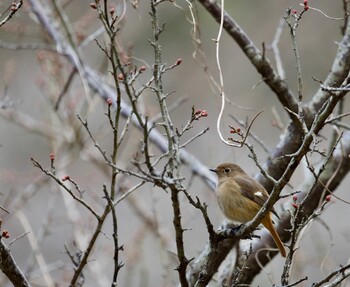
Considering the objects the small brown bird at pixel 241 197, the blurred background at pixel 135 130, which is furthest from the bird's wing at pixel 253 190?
the blurred background at pixel 135 130

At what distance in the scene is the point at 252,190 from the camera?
16.7 feet

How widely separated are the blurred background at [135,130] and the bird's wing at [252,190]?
100 centimetres

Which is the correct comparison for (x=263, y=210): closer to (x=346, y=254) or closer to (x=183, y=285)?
(x=183, y=285)

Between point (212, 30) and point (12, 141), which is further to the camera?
point (212, 30)

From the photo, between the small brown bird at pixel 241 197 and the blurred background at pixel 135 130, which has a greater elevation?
the blurred background at pixel 135 130

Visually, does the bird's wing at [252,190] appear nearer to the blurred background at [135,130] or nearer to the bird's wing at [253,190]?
the bird's wing at [253,190]

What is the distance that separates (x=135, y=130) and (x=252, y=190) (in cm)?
226

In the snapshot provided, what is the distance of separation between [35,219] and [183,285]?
8.61m

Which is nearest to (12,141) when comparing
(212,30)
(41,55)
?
(212,30)

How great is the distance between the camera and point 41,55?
20.6 feet

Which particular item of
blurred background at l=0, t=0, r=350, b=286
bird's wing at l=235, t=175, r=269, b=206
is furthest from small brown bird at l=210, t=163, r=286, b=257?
blurred background at l=0, t=0, r=350, b=286

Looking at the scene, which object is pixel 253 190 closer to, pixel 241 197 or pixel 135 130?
pixel 241 197

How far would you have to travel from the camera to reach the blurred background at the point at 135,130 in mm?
6988

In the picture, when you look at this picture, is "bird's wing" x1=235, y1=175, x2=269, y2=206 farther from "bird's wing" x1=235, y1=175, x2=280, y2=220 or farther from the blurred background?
the blurred background
